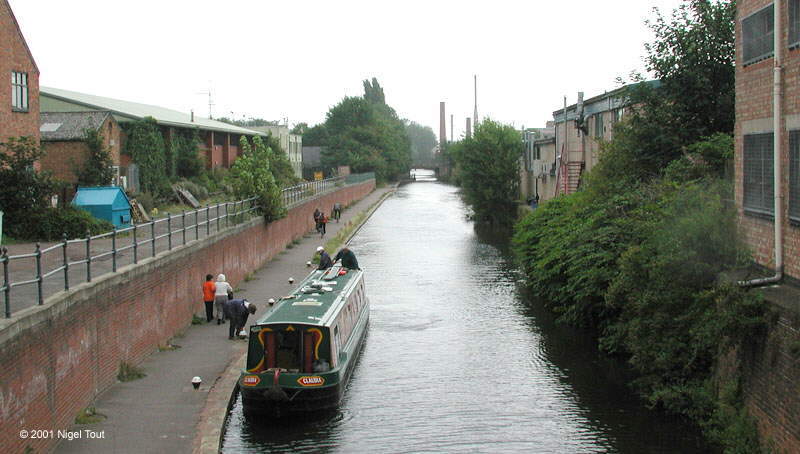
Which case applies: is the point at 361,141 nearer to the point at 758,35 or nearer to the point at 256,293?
the point at 256,293

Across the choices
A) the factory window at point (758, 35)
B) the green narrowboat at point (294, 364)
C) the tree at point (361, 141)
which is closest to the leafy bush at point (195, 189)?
the green narrowboat at point (294, 364)

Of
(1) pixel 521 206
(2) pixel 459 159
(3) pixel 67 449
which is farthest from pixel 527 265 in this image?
(2) pixel 459 159

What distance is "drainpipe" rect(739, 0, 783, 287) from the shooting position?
1223 cm

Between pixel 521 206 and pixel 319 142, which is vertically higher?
pixel 319 142

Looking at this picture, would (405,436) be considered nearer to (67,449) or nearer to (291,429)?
(291,429)

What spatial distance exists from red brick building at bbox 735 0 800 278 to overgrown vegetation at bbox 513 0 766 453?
→ 2.26 ft

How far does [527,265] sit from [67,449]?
765 inches

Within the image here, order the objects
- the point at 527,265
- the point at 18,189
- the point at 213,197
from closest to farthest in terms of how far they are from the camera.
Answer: the point at 18,189 < the point at 527,265 < the point at 213,197

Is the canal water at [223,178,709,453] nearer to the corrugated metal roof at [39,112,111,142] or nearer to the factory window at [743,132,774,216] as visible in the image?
the factory window at [743,132,774,216]

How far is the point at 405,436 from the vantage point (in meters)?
13.6

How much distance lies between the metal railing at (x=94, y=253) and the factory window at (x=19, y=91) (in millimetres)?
7096

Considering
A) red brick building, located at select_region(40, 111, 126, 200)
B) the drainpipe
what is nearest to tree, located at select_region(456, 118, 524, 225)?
red brick building, located at select_region(40, 111, 126, 200)

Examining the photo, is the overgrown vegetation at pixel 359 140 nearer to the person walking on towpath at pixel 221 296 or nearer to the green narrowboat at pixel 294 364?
the person walking on towpath at pixel 221 296

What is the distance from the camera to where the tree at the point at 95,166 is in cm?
3334
